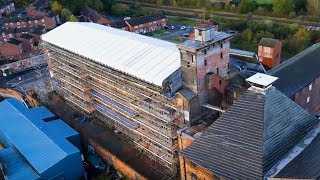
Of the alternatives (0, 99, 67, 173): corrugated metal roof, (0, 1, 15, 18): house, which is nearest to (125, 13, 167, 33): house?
(0, 1, 15, 18): house

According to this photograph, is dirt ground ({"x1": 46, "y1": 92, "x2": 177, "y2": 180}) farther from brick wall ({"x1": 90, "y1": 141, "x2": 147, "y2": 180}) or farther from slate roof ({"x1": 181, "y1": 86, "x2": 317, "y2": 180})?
slate roof ({"x1": 181, "y1": 86, "x2": 317, "y2": 180})

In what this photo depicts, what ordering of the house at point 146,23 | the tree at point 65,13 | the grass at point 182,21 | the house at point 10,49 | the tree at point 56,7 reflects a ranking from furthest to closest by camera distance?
1. the tree at point 56,7
2. the grass at point 182,21
3. the tree at point 65,13
4. the house at point 146,23
5. the house at point 10,49

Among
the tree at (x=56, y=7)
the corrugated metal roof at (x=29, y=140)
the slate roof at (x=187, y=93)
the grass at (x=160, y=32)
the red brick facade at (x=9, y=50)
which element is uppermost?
the slate roof at (x=187, y=93)

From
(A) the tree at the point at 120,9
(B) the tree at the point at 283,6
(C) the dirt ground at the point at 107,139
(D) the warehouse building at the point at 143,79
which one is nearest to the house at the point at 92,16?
(A) the tree at the point at 120,9

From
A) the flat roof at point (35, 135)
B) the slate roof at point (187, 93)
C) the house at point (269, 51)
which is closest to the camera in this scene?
the slate roof at point (187, 93)

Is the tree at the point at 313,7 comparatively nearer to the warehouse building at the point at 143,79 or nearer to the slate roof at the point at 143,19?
Result: the slate roof at the point at 143,19

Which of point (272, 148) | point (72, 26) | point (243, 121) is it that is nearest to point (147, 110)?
point (243, 121)
